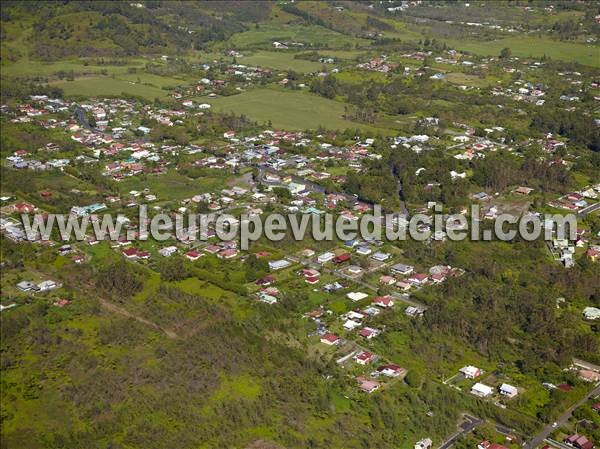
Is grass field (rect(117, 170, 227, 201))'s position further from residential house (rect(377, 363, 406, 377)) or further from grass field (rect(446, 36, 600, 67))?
grass field (rect(446, 36, 600, 67))

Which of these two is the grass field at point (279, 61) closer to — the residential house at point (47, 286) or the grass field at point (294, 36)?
the grass field at point (294, 36)

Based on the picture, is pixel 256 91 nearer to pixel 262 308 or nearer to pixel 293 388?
pixel 262 308

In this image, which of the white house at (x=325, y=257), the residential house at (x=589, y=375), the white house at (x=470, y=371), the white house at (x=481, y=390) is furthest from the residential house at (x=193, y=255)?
the residential house at (x=589, y=375)

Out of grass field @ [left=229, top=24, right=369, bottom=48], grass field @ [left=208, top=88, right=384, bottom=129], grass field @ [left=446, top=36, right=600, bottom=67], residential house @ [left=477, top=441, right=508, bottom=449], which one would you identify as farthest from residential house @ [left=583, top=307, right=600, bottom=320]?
grass field @ [left=229, top=24, right=369, bottom=48]

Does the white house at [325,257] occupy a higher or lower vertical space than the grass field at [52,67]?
lower

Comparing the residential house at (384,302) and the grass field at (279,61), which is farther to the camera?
the grass field at (279,61)

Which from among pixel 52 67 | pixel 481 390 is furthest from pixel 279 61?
pixel 481 390
